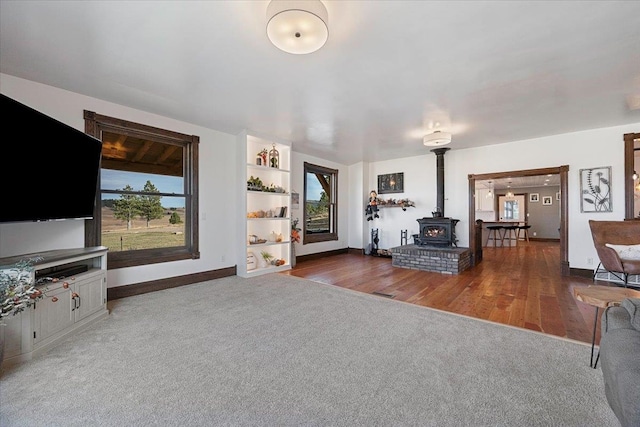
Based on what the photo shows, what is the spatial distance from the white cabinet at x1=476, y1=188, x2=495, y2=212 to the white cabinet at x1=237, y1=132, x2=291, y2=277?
348 inches

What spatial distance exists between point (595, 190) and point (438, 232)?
2673 millimetres

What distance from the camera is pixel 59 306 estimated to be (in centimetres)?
238

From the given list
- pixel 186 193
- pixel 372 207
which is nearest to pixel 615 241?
pixel 372 207

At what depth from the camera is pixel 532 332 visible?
2486mm

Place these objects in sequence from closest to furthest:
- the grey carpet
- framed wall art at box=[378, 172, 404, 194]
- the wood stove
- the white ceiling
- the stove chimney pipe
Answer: the grey carpet → the white ceiling → the wood stove → the stove chimney pipe → framed wall art at box=[378, 172, 404, 194]

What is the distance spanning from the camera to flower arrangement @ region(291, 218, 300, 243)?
19.4 feet

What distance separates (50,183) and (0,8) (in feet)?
4.67

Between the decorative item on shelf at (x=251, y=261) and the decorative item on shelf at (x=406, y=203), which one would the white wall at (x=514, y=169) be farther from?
the decorative item on shelf at (x=251, y=261)

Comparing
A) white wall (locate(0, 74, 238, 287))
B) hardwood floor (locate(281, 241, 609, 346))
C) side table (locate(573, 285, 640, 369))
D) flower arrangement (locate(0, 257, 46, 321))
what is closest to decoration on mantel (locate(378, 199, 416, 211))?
hardwood floor (locate(281, 241, 609, 346))

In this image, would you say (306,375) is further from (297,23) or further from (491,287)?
(491,287)

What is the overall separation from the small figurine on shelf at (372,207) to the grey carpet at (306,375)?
14.9ft

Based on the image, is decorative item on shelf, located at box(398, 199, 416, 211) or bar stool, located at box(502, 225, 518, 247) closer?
decorative item on shelf, located at box(398, 199, 416, 211)

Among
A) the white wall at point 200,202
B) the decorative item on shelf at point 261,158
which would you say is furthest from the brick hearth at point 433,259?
the white wall at point 200,202

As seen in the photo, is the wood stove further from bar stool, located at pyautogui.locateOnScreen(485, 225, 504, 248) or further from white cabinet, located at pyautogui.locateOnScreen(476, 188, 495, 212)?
white cabinet, located at pyautogui.locateOnScreen(476, 188, 495, 212)
